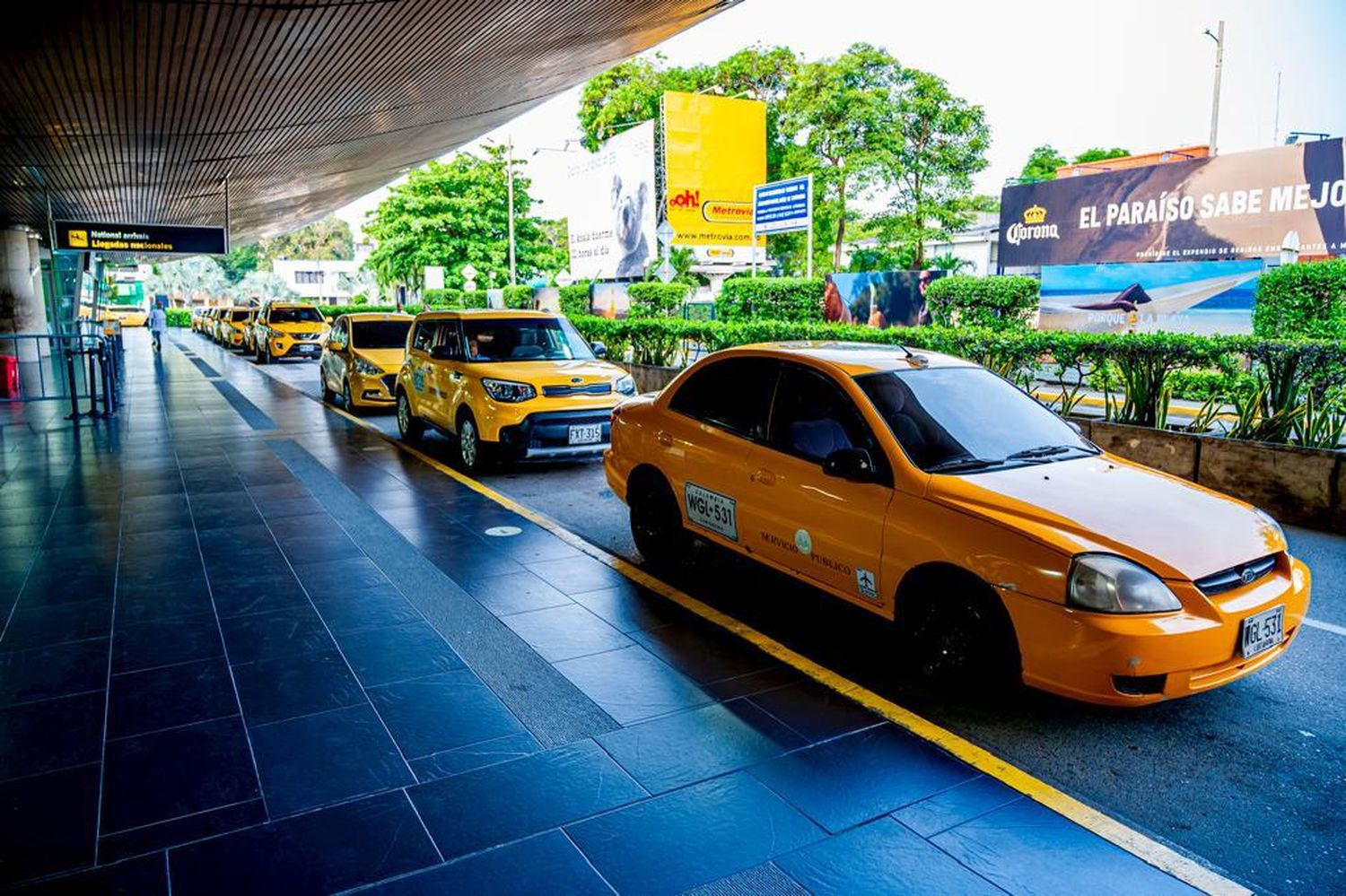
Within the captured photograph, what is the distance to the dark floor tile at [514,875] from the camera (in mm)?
2885

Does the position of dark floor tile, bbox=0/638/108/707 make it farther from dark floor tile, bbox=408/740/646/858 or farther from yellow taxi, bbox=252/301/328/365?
yellow taxi, bbox=252/301/328/365

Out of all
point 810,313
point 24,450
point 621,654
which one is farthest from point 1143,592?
point 810,313

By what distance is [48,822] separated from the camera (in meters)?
3.24

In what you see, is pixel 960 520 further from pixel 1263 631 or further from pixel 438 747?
pixel 438 747

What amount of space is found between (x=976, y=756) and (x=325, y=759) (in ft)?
8.74

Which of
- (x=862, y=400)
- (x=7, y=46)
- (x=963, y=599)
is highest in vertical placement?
(x=7, y=46)

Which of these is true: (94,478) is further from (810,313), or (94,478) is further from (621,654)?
(810,313)

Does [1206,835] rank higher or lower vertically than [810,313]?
lower

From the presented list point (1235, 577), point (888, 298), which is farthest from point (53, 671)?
point (888, 298)

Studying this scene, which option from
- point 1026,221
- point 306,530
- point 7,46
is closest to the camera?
point 306,530

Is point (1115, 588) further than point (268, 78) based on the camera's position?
No

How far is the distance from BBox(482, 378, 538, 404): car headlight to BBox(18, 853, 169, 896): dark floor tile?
674cm

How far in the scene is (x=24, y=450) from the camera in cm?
1098

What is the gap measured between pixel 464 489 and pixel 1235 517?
671 centimetres
